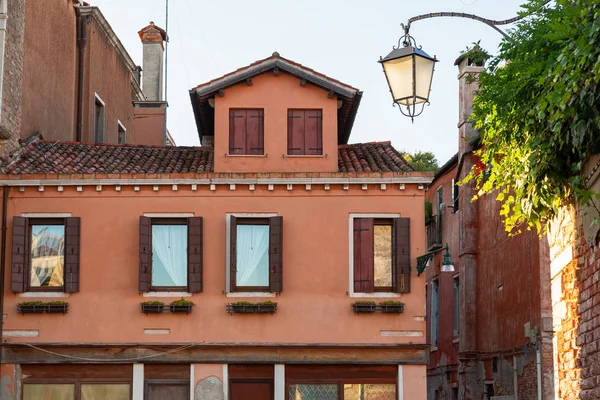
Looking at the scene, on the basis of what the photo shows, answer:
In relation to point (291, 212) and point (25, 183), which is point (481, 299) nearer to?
point (291, 212)

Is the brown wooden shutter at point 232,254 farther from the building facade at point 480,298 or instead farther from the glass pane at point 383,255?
the building facade at point 480,298

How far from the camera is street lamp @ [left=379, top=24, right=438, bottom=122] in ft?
37.1

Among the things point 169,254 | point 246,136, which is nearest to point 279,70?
point 246,136

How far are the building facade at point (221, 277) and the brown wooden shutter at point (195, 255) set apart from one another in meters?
0.03

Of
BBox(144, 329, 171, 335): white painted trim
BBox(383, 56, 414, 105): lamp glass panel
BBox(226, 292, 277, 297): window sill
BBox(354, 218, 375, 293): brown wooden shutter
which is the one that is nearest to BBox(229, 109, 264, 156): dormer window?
BBox(354, 218, 375, 293): brown wooden shutter

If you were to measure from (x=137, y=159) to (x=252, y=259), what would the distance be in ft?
11.3

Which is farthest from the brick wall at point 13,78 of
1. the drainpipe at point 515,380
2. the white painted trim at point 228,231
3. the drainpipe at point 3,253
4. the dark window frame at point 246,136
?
the drainpipe at point 515,380

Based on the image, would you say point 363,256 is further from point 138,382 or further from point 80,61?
point 80,61

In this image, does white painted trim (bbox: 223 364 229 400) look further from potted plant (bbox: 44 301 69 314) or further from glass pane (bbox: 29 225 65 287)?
glass pane (bbox: 29 225 65 287)

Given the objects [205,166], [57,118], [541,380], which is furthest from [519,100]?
[57,118]

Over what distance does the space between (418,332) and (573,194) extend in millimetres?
11856

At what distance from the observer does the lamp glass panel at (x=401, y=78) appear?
446 inches

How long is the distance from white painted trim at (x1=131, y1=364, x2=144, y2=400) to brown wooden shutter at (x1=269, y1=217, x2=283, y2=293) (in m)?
3.00

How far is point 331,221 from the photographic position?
862 inches
